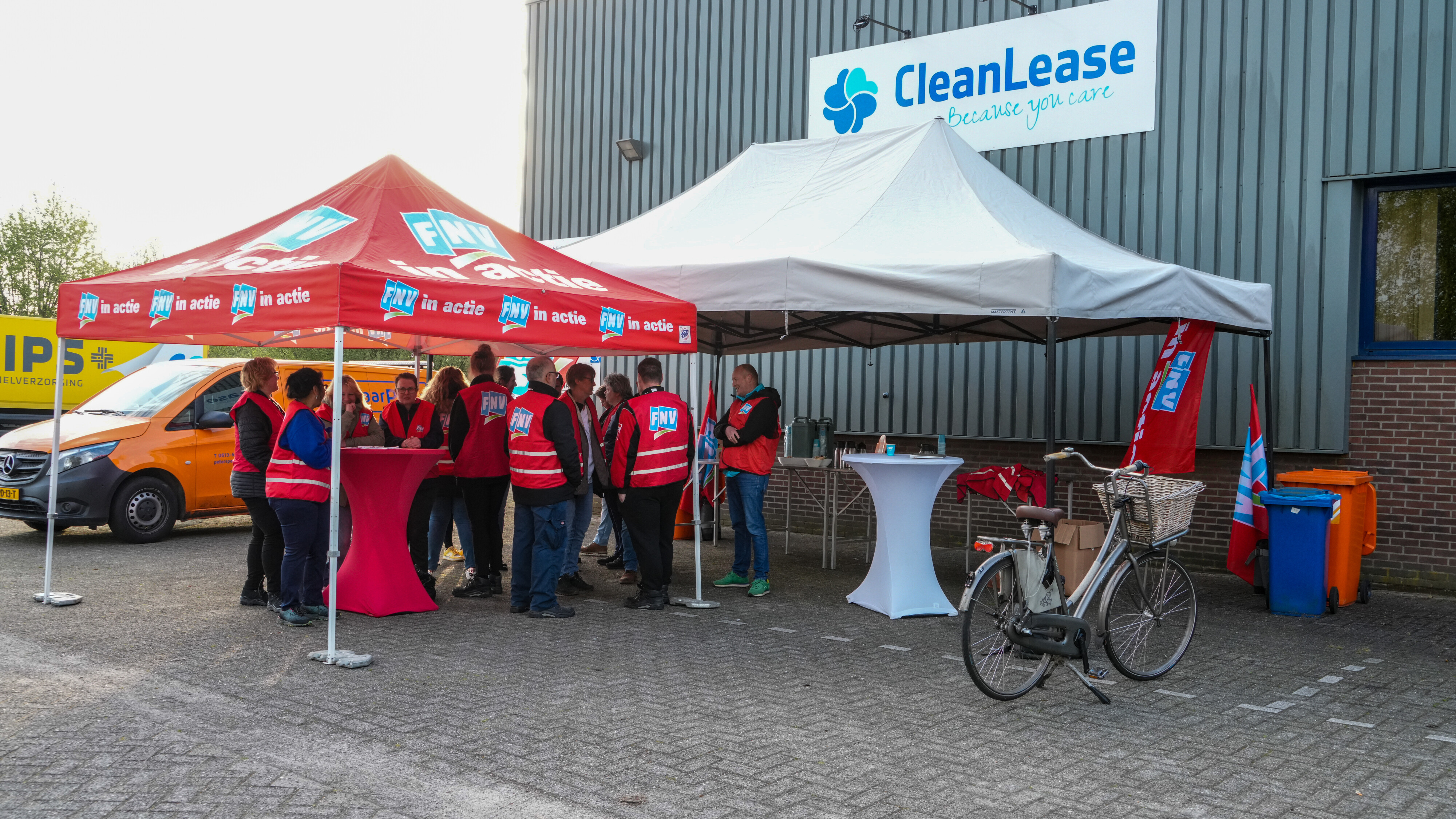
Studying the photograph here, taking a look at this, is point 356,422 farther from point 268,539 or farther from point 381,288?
point 381,288

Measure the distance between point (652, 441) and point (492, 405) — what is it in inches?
49.1

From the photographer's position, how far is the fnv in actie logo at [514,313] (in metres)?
6.92

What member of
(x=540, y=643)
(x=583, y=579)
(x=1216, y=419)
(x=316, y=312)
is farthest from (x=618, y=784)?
(x=1216, y=419)

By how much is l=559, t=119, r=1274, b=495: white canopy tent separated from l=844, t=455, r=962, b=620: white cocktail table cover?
0.95 m

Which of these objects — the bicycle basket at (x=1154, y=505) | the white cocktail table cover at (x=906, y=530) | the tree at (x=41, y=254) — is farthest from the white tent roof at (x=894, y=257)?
the tree at (x=41, y=254)

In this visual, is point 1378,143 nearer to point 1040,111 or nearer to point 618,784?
point 1040,111

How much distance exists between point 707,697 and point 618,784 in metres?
1.38

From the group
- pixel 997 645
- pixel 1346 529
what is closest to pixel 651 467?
pixel 997 645

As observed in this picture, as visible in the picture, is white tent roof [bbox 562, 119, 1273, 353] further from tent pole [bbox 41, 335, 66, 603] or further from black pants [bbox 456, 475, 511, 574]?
tent pole [bbox 41, 335, 66, 603]

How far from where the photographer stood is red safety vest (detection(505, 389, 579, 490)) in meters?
7.49

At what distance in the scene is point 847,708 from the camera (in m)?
5.51

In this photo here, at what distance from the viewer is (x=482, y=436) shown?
8.08 metres

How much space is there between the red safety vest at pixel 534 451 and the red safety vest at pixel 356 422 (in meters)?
1.56

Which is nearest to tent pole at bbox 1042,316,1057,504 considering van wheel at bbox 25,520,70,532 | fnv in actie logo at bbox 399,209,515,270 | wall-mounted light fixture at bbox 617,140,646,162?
fnv in actie logo at bbox 399,209,515,270
